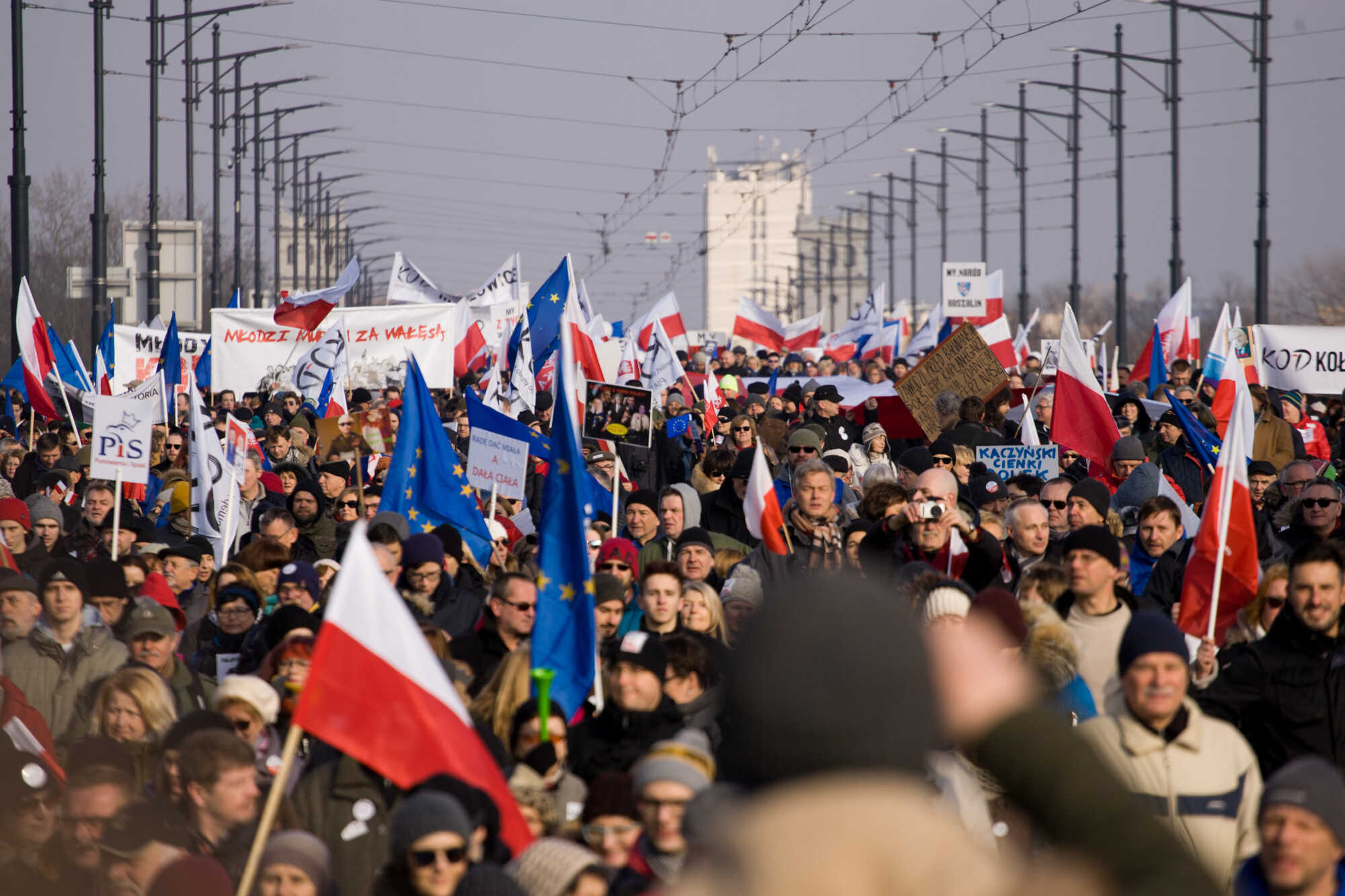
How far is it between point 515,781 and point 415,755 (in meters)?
0.79

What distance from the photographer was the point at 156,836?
470cm

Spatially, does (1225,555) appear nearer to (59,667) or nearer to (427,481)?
(427,481)

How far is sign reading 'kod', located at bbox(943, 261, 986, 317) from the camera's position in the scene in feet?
112

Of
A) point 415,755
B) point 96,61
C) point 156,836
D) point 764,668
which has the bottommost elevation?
point 156,836

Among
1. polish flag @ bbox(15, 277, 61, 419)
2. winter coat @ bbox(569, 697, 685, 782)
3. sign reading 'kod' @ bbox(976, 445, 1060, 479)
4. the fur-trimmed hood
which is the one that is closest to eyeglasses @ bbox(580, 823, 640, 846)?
winter coat @ bbox(569, 697, 685, 782)

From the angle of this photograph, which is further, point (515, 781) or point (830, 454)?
point (830, 454)

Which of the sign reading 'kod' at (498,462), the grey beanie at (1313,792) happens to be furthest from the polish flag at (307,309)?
the grey beanie at (1313,792)

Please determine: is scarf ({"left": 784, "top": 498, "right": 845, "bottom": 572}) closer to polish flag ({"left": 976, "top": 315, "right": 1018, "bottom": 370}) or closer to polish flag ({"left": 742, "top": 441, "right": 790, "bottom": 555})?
polish flag ({"left": 742, "top": 441, "right": 790, "bottom": 555})

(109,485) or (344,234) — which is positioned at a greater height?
(344,234)

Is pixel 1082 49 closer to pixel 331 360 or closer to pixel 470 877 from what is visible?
pixel 331 360

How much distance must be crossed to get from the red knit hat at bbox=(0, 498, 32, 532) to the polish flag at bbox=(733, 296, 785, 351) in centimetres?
2511

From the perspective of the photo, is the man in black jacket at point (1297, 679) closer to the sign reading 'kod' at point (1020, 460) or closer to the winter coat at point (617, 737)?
the winter coat at point (617, 737)

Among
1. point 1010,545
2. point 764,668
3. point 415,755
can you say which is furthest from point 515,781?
point 1010,545

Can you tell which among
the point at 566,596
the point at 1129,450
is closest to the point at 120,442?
the point at 566,596
